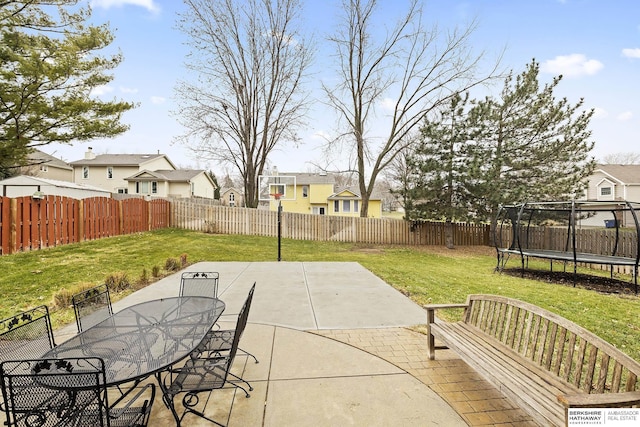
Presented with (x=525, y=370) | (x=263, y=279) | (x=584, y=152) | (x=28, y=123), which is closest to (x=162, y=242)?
(x=28, y=123)

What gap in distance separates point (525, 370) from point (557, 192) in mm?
15482

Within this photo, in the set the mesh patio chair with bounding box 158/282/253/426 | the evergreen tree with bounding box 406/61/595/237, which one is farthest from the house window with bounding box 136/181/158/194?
the mesh patio chair with bounding box 158/282/253/426

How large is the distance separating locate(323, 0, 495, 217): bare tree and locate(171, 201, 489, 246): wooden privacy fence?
182 cm

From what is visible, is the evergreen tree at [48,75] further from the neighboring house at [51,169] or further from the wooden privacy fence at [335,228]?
the neighboring house at [51,169]

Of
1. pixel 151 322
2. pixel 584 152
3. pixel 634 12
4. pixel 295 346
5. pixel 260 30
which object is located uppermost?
pixel 260 30

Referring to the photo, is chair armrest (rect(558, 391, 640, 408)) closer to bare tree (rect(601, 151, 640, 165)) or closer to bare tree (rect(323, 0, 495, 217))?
bare tree (rect(323, 0, 495, 217))

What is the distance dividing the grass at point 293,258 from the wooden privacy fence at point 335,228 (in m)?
2.23

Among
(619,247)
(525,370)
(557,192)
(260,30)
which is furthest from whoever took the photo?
(260,30)

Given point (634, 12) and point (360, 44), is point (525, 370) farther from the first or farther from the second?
point (360, 44)

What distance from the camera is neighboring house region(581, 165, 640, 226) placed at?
26250mm

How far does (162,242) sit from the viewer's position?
41.8 ft

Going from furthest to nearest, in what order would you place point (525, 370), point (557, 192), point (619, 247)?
point (557, 192)
point (619, 247)
point (525, 370)

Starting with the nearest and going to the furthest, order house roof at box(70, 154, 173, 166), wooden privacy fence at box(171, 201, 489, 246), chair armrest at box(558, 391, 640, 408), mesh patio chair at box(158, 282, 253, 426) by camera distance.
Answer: chair armrest at box(558, 391, 640, 408) → mesh patio chair at box(158, 282, 253, 426) → wooden privacy fence at box(171, 201, 489, 246) → house roof at box(70, 154, 173, 166)

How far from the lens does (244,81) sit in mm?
20234
